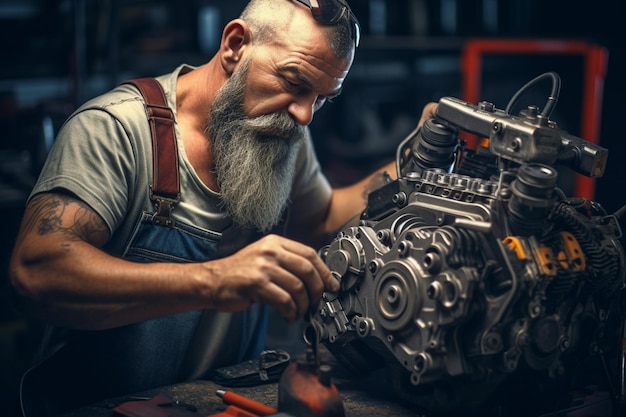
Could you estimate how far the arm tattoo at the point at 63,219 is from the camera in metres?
1.74

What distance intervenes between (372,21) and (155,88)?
2333 millimetres

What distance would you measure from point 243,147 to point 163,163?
0.67ft

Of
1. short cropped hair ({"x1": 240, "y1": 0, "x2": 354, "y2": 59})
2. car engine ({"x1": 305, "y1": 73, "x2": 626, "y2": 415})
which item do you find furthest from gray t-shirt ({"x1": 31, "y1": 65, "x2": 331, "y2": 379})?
car engine ({"x1": 305, "y1": 73, "x2": 626, "y2": 415})

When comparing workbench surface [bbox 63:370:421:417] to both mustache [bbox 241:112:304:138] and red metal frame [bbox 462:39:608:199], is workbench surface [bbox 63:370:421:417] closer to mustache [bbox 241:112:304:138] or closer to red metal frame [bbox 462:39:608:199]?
mustache [bbox 241:112:304:138]

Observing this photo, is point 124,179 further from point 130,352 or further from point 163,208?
point 130,352

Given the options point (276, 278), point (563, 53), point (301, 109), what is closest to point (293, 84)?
point (301, 109)

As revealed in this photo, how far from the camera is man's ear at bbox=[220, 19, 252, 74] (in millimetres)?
2002

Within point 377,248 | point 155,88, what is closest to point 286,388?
point 377,248

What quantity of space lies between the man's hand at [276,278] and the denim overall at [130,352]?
37cm

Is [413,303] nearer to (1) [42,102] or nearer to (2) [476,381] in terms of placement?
(2) [476,381]

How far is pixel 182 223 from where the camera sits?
1992 millimetres

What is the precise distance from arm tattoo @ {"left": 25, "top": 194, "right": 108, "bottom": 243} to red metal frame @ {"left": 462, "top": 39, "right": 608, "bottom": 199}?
210cm

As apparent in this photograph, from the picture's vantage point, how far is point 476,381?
1630 millimetres

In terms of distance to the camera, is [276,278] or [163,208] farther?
[163,208]
